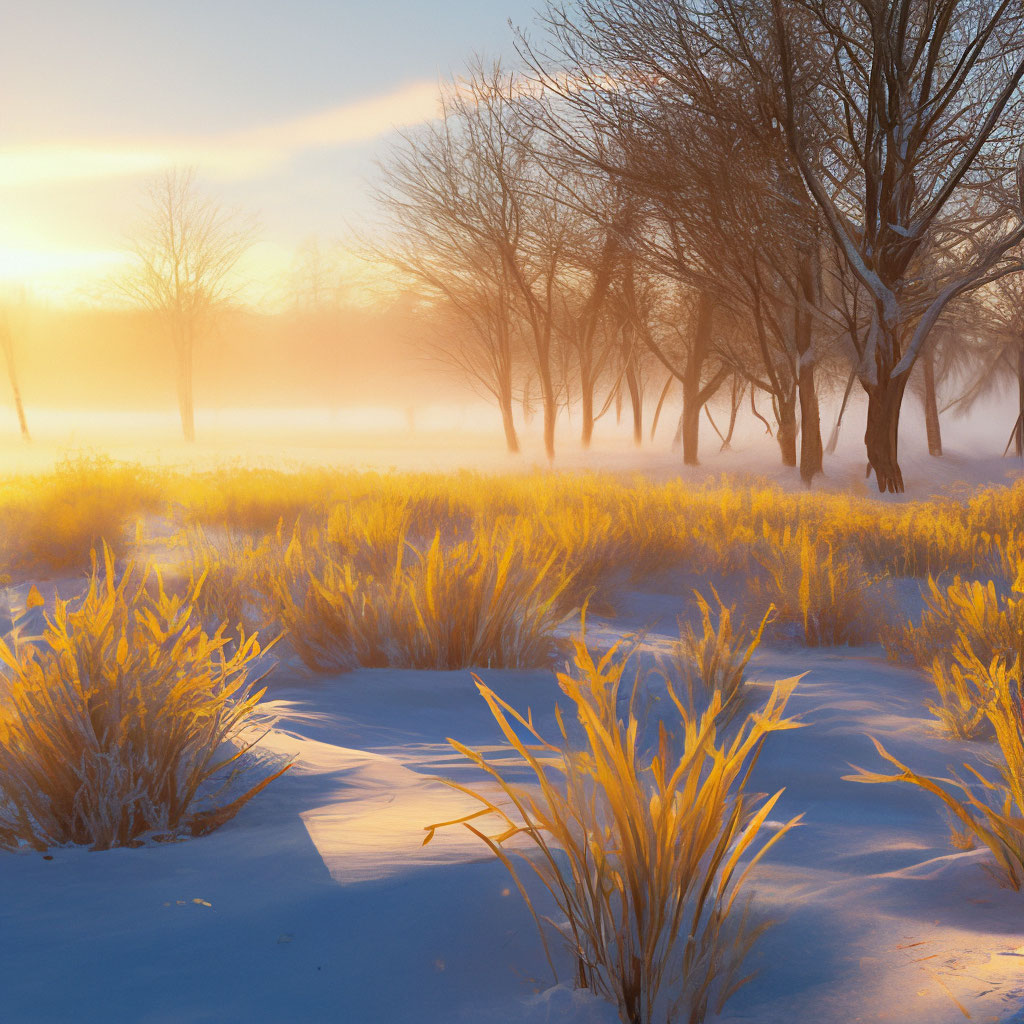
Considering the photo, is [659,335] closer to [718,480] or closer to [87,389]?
[718,480]

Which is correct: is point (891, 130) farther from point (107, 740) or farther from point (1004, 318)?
point (1004, 318)

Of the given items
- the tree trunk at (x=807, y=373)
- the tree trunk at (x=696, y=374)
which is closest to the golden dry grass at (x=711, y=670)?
the tree trunk at (x=807, y=373)

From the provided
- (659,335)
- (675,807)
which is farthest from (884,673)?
(659,335)

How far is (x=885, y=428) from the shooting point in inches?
528

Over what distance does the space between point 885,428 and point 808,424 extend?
10.0 feet

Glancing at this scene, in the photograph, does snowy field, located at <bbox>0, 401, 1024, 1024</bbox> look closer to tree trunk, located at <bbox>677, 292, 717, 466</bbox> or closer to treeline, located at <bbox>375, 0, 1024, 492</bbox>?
treeline, located at <bbox>375, 0, 1024, 492</bbox>

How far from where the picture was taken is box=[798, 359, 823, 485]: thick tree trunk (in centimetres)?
1572

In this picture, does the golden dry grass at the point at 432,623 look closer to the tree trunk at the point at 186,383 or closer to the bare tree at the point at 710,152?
the bare tree at the point at 710,152

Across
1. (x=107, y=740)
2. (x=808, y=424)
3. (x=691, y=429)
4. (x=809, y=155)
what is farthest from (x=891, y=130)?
(x=107, y=740)

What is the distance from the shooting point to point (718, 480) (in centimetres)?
1758

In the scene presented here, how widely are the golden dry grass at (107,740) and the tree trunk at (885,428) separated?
12.8m

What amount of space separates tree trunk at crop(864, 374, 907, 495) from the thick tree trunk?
198cm

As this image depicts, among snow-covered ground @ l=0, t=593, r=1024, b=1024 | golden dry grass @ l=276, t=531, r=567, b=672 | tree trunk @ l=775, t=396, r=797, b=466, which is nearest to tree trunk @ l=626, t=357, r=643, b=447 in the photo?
tree trunk @ l=775, t=396, r=797, b=466

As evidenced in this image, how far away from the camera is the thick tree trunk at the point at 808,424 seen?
51.6ft
